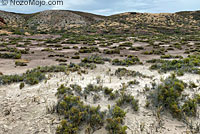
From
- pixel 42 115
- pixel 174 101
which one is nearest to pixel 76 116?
pixel 42 115

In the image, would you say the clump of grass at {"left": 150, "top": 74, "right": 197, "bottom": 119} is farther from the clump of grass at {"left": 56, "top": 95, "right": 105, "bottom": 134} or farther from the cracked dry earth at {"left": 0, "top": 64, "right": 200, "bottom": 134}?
the clump of grass at {"left": 56, "top": 95, "right": 105, "bottom": 134}

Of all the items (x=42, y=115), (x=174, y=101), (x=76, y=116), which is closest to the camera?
(x=76, y=116)

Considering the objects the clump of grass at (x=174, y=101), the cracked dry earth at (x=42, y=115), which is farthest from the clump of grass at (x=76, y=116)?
the clump of grass at (x=174, y=101)

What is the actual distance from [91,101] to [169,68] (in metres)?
7.09

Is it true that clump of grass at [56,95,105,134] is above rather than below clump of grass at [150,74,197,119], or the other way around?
below

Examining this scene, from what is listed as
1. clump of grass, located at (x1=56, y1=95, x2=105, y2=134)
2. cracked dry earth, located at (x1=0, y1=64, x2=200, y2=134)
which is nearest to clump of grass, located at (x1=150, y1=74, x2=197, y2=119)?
cracked dry earth, located at (x1=0, y1=64, x2=200, y2=134)

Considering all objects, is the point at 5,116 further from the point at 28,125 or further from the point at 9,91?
the point at 9,91

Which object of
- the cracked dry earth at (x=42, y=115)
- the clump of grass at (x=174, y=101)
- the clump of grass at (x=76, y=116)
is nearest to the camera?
the clump of grass at (x=76, y=116)

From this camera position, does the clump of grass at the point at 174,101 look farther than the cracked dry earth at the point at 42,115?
Yes

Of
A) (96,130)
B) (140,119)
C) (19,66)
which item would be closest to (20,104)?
(96,130)

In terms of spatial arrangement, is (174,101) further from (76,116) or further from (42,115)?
(42,115)

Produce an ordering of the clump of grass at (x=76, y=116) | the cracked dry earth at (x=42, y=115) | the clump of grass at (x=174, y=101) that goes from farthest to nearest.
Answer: the clump of grass at (x=174, y=101), the cracked dry earth at (x=42, y=115), the clump of grass at (x=76, y=116)

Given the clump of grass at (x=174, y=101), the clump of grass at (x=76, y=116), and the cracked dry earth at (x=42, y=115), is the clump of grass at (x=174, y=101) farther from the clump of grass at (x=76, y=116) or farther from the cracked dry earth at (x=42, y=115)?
the clump of grass at (x=76, y=116)

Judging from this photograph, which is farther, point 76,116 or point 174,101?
point 174,101
